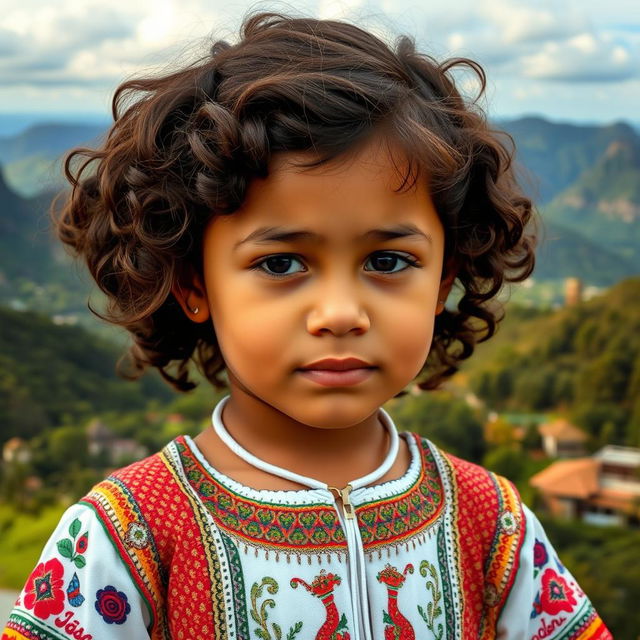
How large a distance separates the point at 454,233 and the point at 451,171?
0.15 meters

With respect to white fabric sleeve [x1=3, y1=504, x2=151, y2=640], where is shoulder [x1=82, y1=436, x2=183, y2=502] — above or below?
above

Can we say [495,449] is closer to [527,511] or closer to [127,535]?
[527,511]

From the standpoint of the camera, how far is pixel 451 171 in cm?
121

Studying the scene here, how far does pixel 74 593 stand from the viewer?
113cm

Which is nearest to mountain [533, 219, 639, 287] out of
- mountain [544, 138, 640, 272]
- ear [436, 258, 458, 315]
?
mountain [544, 138, 640, 272]

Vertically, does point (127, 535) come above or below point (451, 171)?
below

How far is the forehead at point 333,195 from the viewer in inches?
43.1

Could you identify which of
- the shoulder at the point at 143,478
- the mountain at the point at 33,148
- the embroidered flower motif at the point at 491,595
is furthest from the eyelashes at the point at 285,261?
the mountain at the point at 33,148

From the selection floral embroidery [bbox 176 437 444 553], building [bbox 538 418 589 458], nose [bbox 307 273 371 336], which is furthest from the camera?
building [bbox 538 418 589 458]

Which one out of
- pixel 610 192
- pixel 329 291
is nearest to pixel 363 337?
pixel 329 291

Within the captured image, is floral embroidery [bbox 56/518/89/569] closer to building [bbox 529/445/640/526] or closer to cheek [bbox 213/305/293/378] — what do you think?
cheek [bbox 213/305/293/378]

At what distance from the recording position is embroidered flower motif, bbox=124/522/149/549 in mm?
1159

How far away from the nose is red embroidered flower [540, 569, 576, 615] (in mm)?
548

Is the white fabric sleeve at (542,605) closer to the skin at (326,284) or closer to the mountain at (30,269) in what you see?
the skin at (326,284)
